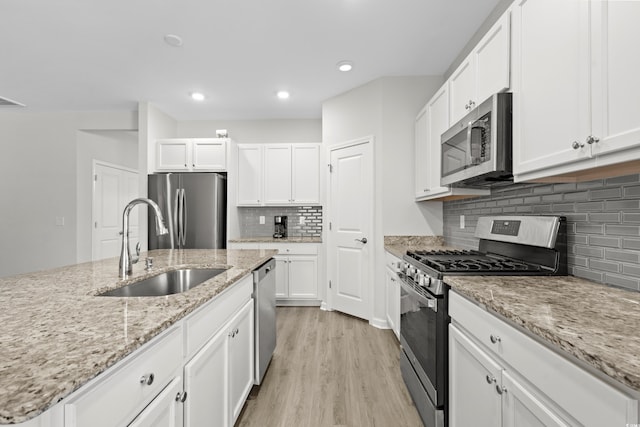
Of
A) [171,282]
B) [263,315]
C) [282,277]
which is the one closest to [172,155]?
[282,277]

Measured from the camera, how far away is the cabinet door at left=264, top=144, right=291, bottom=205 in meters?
4.21

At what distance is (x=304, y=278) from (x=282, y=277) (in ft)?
0.97

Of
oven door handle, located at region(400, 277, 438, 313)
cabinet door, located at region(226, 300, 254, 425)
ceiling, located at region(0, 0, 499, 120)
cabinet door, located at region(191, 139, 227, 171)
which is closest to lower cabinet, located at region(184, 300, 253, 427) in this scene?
cabinet door, located at region(226, 300, 254, 425)

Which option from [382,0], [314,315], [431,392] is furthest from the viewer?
[314,315]

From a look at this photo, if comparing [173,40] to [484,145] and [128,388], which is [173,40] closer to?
[484,145]

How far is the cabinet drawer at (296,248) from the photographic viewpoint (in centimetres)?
392

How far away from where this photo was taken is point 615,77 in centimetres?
95

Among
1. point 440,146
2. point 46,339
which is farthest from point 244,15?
point 46,339

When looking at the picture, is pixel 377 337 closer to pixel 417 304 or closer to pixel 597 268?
pixel 417 304

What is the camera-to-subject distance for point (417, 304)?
5.92 feet

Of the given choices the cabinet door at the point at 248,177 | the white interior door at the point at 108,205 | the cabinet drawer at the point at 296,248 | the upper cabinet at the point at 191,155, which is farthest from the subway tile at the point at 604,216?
the white interior door at the point at 108,205

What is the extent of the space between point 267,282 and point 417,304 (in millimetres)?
1064

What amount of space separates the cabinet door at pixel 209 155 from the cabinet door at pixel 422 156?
2.54 meters

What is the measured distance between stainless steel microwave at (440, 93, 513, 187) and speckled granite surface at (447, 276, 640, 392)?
0.61 m
